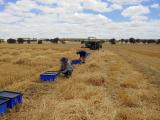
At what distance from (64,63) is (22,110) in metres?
6.02

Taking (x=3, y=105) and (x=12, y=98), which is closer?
(x=3, y=105)

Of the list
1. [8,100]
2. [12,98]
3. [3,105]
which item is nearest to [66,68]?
[12,98]

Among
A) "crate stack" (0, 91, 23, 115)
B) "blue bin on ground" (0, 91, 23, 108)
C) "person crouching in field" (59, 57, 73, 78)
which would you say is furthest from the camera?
"person crouching in field" (59, 57, 73, 78)

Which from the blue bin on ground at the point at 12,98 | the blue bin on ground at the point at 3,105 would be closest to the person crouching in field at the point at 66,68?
the blue bin on ground at the point at 12,98

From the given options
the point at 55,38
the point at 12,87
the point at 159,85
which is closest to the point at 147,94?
the point at 159,85

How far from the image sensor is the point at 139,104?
8.91m

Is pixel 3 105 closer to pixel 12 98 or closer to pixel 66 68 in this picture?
pixel 12 98

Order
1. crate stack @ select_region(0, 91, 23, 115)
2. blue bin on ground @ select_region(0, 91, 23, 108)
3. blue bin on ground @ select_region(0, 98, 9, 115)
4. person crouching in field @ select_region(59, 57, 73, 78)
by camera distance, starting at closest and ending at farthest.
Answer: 1. blue bin on ground @ select_region(0, 98, 9, 115)
2. crate stack @ select_region(0, 91, 23, 115)
3. blue bin on ground @ select_region(0, 91, 23, 108)
4. person crouching in field @ select_region(59, 57, 73, 78)

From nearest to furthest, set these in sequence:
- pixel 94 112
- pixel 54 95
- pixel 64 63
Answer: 1. pixel 94 112
2. pixel 54 95
3. pixel 64 63

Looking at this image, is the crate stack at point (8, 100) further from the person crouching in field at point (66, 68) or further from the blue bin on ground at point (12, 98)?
the person crouching in field at point (66, 68)

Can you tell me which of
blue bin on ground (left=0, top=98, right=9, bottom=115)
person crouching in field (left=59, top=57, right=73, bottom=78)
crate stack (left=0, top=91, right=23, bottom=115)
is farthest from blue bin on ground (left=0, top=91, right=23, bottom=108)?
person crouching in field (left=59, top=57, right=73, bottom=78)

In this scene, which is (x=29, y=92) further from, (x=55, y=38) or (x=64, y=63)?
(x=55, y=38)

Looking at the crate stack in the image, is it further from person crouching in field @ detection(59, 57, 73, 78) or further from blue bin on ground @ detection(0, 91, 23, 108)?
person crouching in field @ detection(59, 57, 73, 78)

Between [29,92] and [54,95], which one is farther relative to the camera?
[29,92]
